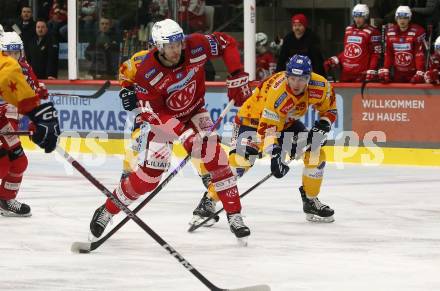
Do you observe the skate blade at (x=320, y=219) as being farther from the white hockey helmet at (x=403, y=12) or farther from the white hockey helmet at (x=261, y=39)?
the white hockey helmet at (x=261, y=39)

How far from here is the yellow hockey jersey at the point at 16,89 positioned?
6.48 meters

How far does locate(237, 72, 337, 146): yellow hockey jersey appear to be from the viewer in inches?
318

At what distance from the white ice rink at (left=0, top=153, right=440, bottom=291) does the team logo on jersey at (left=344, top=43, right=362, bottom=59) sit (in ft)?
6.17

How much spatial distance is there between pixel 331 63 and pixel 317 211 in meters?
4.53

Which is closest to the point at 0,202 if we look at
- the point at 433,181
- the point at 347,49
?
the point at 433,181

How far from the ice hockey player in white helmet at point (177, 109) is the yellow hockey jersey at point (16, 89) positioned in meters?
0.89

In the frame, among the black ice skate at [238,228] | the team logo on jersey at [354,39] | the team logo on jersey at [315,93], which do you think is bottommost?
the black ice skate at [238,228]

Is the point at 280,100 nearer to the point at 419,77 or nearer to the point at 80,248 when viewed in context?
the point at 80,248

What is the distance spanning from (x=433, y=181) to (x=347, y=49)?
242cm

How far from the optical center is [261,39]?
43.8 feet

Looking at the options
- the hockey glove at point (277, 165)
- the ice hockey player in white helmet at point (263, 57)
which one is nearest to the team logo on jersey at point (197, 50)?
the hockey glove at point (277, 165)

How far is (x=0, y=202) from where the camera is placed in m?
8.63

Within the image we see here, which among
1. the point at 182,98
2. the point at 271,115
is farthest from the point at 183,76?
the point at 271,115

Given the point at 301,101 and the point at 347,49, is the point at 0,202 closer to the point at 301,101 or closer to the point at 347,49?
the point at 301,101
